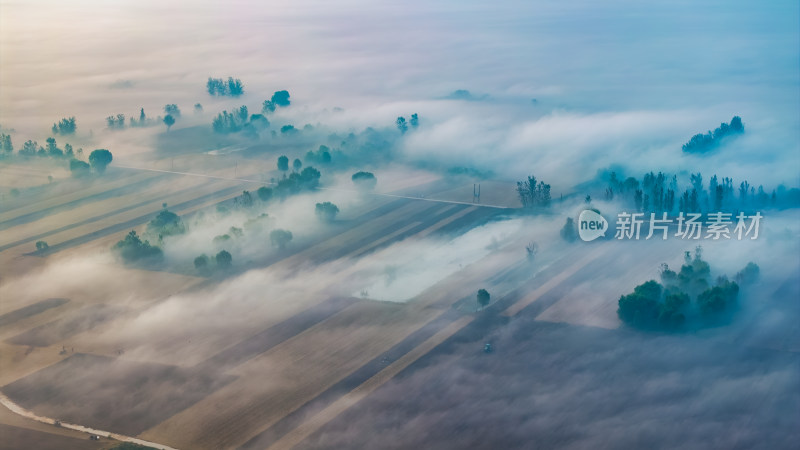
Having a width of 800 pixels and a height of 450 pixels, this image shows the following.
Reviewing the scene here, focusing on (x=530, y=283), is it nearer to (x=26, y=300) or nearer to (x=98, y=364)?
(x=98, y=364)

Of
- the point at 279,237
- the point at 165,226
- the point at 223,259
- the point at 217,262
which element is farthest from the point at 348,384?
the point at 165,226

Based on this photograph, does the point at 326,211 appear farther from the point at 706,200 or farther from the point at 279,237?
the point at 706,200

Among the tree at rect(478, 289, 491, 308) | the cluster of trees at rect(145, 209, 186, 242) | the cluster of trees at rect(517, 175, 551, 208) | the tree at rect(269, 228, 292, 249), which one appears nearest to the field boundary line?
the tree at rect(478, 289, 491, 308)

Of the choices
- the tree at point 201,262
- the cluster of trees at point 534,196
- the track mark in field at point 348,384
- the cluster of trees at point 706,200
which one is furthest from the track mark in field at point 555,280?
the tree at point 201,262

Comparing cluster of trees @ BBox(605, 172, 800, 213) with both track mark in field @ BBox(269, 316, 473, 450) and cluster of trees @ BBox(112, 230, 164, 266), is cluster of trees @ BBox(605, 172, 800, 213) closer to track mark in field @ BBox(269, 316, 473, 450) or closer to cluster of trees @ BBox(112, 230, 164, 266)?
track mark in field @ BBox(269, 316, 473, 450)

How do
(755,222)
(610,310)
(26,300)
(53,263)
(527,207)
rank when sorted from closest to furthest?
(610,310), (26,300), (53,263), (755,222), (527,207)

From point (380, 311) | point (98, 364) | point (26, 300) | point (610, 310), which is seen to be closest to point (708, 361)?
point (610, 310)

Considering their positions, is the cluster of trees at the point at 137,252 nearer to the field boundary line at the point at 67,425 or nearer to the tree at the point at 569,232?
the field boundary line at the point at 67,425
